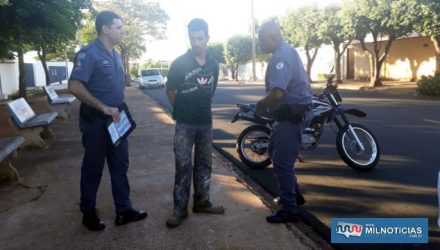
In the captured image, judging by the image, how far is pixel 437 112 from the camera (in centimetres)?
1180

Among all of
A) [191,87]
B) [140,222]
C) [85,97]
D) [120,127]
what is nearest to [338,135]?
[191,87]

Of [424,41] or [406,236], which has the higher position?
[424,41]

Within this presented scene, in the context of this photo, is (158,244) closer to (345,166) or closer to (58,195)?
(58,195)

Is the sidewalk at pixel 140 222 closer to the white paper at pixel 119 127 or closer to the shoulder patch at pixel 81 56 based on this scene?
the white paper at pixel 119 127

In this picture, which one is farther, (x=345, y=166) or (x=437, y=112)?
(x=437, y=112)

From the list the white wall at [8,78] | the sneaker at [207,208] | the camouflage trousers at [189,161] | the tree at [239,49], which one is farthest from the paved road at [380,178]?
the tree at [239,49]

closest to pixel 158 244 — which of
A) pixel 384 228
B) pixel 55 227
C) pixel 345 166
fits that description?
pixel 55 227

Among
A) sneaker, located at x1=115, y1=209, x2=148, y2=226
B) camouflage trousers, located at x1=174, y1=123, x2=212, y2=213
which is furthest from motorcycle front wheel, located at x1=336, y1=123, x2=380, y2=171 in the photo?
sneaker, located at x1=115, y1=209, x2=148, y2=226

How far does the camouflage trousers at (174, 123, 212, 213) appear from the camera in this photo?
159 inches

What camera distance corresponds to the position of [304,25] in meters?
29.1

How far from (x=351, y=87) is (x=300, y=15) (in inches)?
283

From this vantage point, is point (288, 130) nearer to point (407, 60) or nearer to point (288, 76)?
point (288, 76)

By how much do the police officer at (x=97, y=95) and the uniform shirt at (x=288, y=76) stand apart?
140 cm

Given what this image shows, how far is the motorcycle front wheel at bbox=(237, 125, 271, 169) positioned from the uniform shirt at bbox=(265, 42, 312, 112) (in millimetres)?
2198
